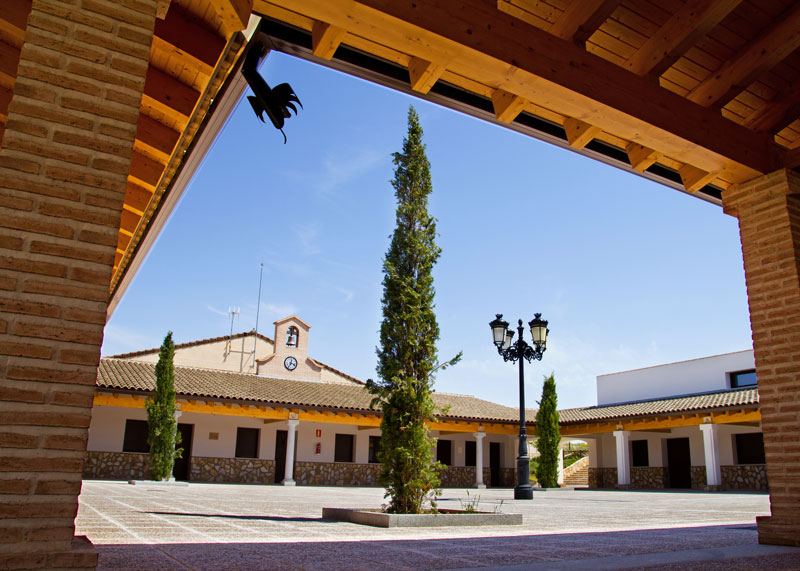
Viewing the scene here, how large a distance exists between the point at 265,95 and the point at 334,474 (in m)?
19.6

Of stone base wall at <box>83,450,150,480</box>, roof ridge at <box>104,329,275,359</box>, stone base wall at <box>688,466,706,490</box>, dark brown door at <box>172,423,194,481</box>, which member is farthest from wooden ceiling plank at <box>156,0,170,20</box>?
stone base wall at <box>688,466,706,490</box>

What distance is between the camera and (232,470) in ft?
66.0

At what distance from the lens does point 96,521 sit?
5672 millimetres

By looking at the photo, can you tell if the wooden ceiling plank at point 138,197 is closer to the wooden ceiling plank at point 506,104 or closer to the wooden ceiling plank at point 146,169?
the wooden ceiling plank at point 146,169

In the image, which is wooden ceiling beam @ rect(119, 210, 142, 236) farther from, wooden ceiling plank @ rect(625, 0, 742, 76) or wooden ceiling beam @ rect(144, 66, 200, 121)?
wooden ceiling plank @ rect(625, 0, 742, 76)

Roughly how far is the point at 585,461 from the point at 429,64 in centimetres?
3163

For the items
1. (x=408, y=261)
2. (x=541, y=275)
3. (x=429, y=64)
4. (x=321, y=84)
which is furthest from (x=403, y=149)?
(x=541, y=275)

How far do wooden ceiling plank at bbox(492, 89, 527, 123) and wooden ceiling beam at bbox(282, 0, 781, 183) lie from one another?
0.36ft

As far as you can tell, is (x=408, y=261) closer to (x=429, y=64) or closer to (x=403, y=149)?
(x=403, y=149)

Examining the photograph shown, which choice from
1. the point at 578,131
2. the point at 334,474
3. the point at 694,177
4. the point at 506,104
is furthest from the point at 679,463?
the point at 506,104

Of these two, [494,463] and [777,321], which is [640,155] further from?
[494,463]

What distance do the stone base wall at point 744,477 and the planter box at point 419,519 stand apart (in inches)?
668

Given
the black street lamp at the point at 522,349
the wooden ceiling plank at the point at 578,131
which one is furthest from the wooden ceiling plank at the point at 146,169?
the black street lamp at the point at 522,349

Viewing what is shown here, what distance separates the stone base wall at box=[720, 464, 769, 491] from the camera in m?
19.9
